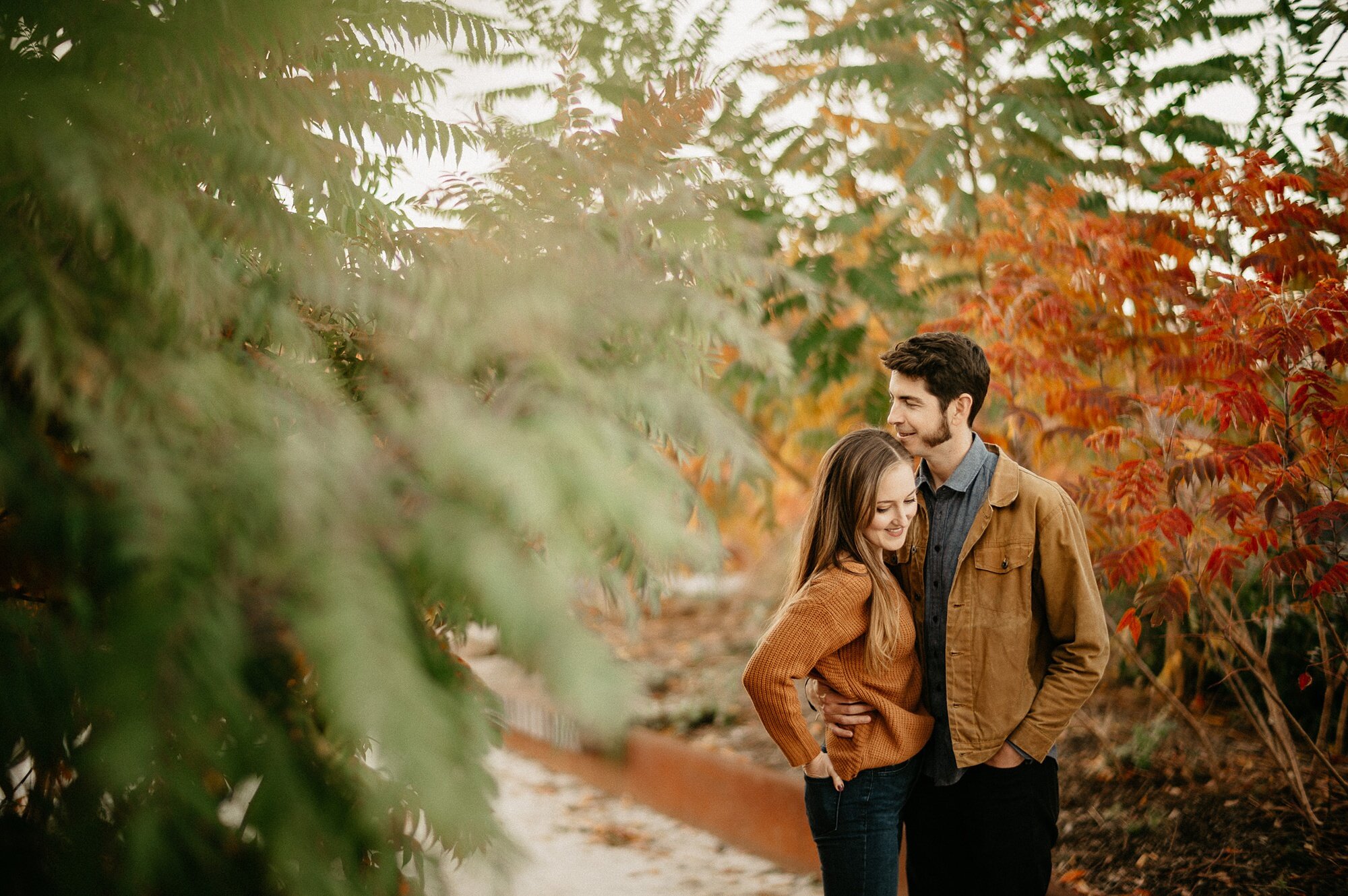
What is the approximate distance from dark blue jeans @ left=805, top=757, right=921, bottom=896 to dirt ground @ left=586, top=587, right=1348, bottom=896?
81 centimetres

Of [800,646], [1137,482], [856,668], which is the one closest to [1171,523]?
[1137,482]

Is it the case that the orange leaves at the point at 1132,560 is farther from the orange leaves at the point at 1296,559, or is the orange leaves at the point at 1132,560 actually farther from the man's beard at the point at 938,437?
the man's beard at the point at 938,437

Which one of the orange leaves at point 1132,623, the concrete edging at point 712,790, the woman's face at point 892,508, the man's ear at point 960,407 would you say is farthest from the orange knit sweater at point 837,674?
the concrete edging at point 712,790

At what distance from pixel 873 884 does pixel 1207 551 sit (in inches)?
88.4

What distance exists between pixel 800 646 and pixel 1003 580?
645mm

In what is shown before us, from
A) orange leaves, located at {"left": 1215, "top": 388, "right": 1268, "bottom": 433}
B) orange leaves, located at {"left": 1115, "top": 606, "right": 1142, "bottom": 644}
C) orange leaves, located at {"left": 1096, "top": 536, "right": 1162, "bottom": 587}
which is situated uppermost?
orange leaves, located at {"left": 1215, "top": 388, "right": 1268, "bottom": 433}

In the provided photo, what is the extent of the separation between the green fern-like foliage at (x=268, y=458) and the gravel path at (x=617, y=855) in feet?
7.73

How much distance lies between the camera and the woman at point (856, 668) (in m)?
2.34

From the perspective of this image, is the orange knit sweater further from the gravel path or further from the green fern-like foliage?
the gravel path

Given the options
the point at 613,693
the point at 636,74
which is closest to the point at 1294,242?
the point at 636,74

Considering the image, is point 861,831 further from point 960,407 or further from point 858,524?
point 960,407

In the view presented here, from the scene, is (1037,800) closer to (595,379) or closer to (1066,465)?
(595,379)

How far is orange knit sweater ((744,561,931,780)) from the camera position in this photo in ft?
7.66

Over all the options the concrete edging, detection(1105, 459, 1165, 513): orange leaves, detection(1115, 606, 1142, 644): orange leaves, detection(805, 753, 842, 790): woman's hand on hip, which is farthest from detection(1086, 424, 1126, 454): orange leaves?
the concrete edging
